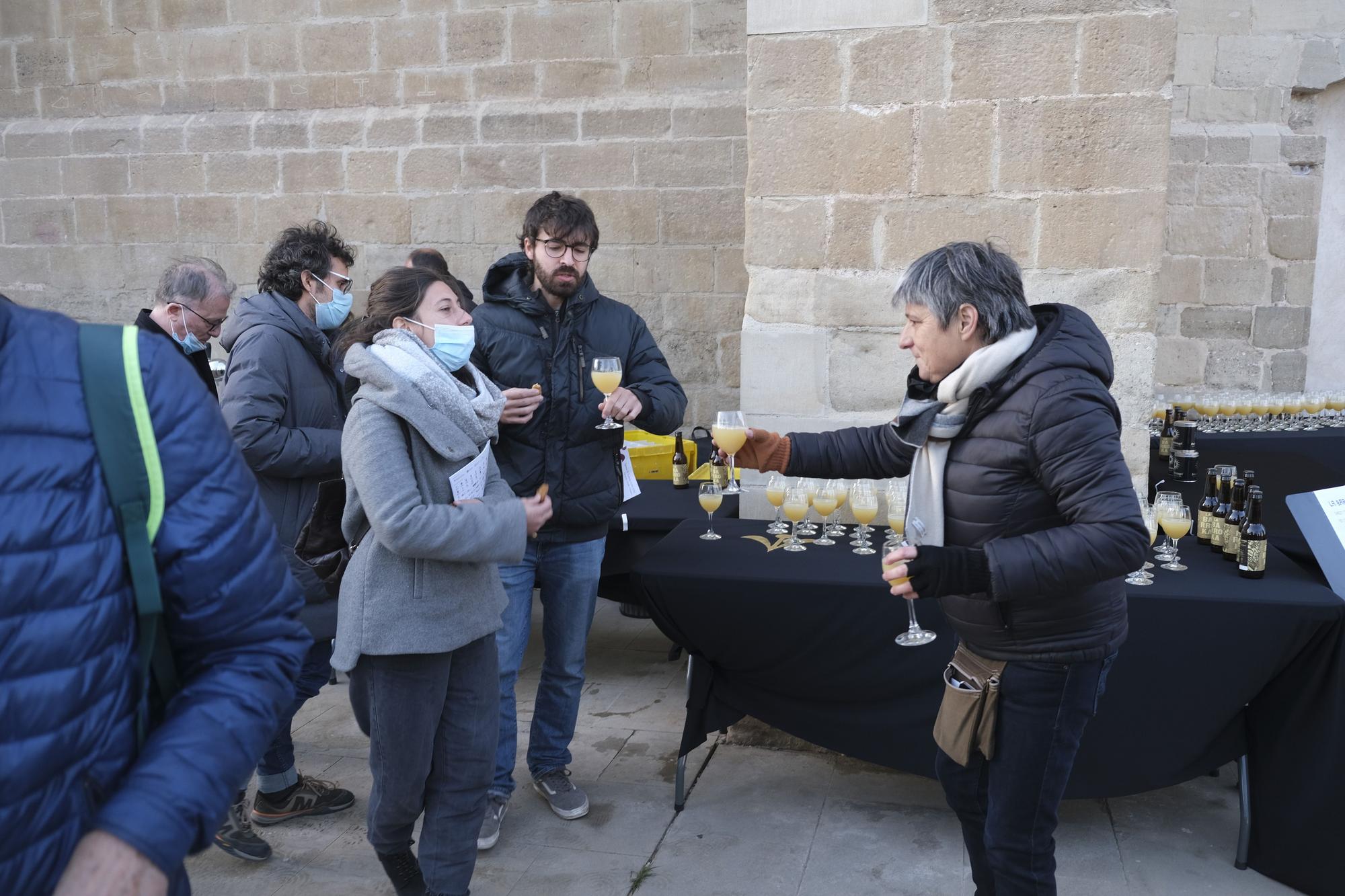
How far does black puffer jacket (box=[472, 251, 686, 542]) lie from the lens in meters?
3.12

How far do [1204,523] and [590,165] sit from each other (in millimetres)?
4344

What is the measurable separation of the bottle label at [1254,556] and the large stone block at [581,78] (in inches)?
185

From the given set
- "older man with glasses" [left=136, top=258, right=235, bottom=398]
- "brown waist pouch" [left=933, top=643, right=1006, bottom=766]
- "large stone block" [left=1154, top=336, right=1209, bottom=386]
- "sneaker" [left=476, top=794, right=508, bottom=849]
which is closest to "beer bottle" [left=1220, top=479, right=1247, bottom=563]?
"brown waist pouch" [left=933, top=643, right=1006, bottom=766]

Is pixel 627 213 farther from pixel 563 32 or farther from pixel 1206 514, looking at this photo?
pixel 1206 514

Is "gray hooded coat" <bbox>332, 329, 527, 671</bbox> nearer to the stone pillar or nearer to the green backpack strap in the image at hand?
the green backpack strap

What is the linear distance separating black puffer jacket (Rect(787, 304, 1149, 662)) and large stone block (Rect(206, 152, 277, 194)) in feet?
20.1

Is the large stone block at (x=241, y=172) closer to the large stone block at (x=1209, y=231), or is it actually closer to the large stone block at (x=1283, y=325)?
the large stone block at (x=1209, y=231)

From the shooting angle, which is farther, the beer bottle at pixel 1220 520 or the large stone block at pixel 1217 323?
the large stone block at pixel 1217 323

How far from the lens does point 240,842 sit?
120 inches

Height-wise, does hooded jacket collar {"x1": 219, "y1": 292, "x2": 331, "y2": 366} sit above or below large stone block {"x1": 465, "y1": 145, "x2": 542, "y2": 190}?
below

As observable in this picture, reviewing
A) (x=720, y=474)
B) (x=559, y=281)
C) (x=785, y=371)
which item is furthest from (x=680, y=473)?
(x=559, y=281)

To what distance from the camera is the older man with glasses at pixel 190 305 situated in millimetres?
3273

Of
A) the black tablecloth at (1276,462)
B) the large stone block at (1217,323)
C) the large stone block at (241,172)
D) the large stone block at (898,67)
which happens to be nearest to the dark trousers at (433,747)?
the large stone block at (898,67)

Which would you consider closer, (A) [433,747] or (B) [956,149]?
(A) [433,747]
